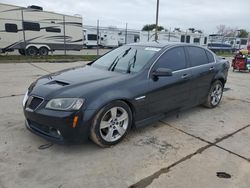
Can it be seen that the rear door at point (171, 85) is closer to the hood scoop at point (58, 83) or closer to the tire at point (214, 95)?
the tire at point (214, 95)

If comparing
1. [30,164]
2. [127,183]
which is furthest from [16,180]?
[127,183]

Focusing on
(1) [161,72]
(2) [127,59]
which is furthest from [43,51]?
(1) [161,72]

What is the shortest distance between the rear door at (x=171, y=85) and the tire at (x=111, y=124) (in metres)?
0.51

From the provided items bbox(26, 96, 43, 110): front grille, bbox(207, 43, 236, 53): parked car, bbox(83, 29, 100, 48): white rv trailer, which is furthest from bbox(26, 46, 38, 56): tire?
bbox(207, 43, 236, 53): parked car

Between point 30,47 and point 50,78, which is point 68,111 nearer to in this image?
point 50,78

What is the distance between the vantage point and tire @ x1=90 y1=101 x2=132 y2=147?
3139mm

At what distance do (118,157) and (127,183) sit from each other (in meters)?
0.56

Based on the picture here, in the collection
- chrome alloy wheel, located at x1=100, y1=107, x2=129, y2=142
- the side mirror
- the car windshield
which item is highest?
the car windshield

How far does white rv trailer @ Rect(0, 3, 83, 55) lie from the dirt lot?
12746 mm

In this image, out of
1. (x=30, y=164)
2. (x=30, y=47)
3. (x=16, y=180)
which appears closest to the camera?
(x=16, y=180)

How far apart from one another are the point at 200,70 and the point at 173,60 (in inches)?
32.3

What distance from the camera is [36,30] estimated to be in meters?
16.5

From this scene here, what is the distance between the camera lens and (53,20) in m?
17.2

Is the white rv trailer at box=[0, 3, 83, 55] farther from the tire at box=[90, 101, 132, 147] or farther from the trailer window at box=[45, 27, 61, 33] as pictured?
the tire at box=[90, 101, 132, 147]
